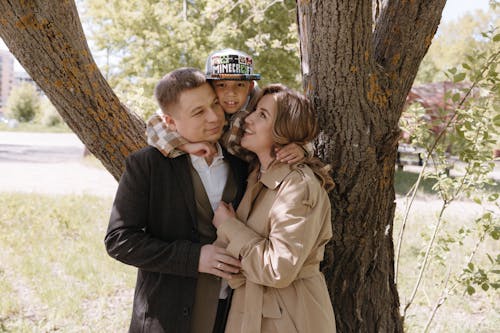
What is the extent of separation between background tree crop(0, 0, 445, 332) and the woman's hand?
61 cm

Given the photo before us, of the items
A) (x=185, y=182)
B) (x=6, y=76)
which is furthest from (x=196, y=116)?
(x=6, y=76)

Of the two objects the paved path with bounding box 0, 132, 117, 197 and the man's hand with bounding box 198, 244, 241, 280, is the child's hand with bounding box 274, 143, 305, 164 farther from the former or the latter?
the paved path with bounding box 0, 132, 117, 197

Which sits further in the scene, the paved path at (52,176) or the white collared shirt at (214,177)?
the paved path at (52,176)

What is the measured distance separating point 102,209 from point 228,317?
7.12 m

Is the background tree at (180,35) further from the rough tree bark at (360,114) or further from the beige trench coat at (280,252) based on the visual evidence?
the beige trench coat at (280,252)

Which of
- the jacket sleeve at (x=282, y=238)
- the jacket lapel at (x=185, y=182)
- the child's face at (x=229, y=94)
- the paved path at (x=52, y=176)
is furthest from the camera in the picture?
the paved path at (x=52, y=176)

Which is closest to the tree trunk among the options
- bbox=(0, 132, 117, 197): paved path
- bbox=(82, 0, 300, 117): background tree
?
bbox=(0, 132, 117, 197): paved path

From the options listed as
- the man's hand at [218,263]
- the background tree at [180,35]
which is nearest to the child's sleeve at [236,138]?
the man's hand at [218,263]

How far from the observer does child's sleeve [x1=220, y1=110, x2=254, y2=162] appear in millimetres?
1910

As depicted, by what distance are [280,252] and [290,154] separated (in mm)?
369

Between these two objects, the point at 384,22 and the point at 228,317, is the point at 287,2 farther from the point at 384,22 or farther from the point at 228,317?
the point at 228,317

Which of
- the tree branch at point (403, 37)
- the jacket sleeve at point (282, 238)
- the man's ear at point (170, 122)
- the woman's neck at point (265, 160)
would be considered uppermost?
the tree branch at point (403, 37)

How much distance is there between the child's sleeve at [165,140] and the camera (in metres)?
1.87

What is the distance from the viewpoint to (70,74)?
89.6 inches
